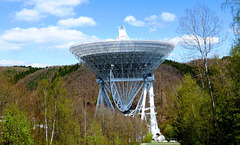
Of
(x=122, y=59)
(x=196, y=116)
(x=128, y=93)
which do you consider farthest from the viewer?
(x=128, y=93)

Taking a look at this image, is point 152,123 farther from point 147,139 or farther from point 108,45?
point 108,45

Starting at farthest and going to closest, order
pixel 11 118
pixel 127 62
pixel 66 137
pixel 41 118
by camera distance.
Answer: pixel 127 62
pixel 41 118
pixel 66 137
pixel 11 118

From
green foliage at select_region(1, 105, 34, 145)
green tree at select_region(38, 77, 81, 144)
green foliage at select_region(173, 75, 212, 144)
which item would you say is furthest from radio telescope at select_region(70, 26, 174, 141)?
green foliage at select_region(1, 105, 34, 145)

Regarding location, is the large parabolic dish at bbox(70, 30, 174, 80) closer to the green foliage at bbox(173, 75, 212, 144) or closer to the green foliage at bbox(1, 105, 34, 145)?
the green foliage at bbox(173, 75, 212, 144)

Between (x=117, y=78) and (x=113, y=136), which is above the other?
(x=117, y=78)

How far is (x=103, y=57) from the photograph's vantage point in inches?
1446

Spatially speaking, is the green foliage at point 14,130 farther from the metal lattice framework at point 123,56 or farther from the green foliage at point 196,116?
the metal lattice framework at point 123,56

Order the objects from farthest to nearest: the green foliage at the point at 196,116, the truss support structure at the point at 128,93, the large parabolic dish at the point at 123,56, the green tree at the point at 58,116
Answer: the truss support structure at the point at 128,93
the large parabolic dish at the point at 123,56
the green tree at the point at 58,116
the green foliage at the point at 196,116

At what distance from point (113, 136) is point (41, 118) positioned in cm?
873

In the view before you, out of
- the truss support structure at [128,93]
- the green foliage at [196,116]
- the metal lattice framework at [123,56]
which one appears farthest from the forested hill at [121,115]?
the metal lattice framework at [123,56]

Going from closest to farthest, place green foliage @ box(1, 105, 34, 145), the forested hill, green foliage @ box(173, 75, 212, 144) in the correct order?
the forested hill
green foliage @ box(1, 105, 34, 145)
green foliage @ box(173, 75, 212, 144)

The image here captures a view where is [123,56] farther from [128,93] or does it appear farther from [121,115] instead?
[121,115]

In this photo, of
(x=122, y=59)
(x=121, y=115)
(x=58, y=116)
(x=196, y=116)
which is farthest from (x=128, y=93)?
(x=196, y=116)

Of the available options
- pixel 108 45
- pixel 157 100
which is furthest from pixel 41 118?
pixel 157 100
